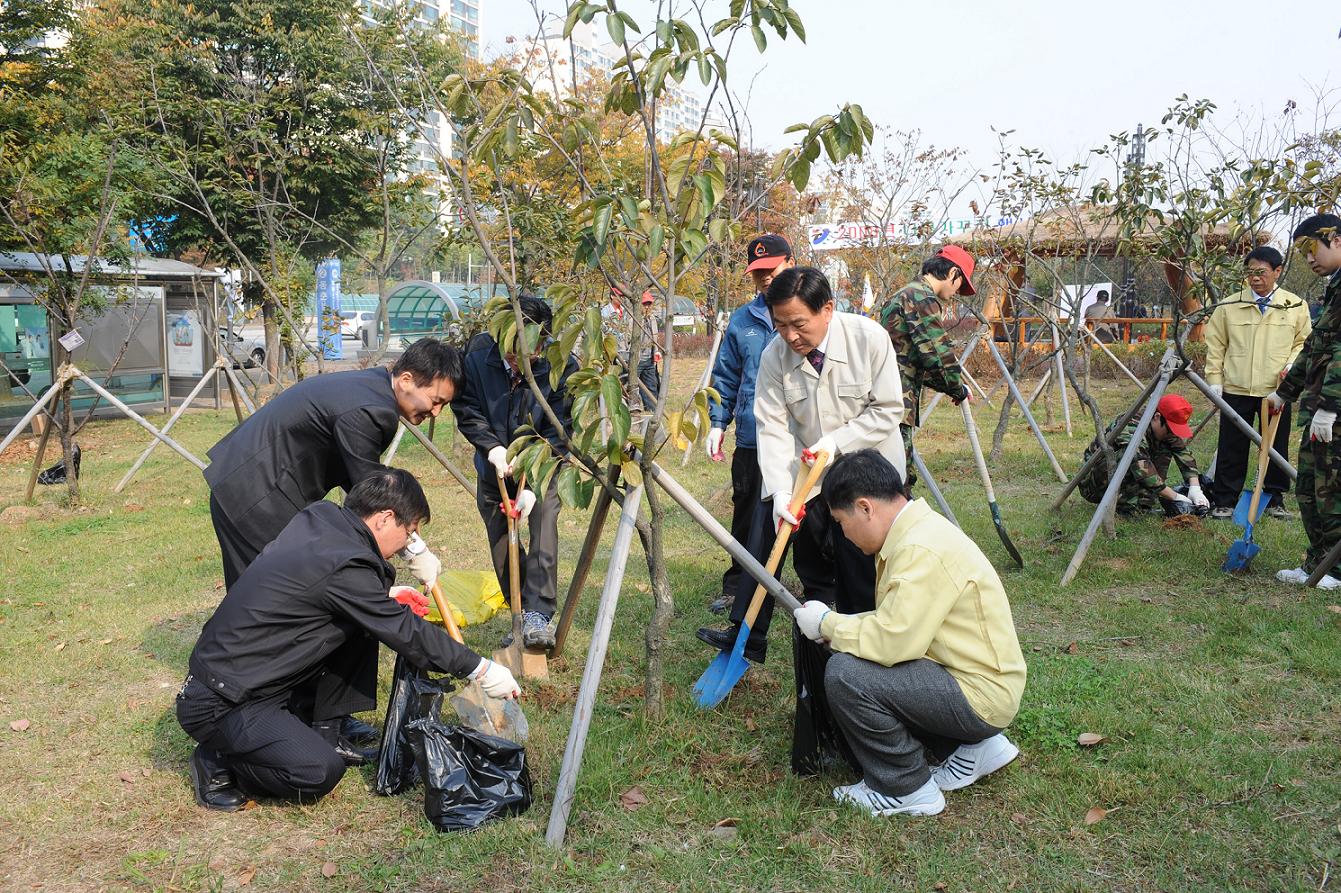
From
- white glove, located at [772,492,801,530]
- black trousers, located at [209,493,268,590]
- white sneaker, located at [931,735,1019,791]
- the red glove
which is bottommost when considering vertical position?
white sneaker, located at [931,735,1019,791]

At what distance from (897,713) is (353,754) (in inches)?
78.0

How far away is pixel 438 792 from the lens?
3.11 metres

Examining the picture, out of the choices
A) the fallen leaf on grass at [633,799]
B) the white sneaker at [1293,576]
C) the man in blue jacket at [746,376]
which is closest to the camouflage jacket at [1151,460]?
the white sneaker at [1293,576]

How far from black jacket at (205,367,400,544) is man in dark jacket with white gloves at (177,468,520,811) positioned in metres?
0.57

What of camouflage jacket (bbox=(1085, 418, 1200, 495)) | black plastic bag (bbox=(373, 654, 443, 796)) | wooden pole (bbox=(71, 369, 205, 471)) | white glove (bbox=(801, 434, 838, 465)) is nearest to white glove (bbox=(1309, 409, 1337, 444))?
camouflage jacket (bbox=(1085, 418, 1200, 495))

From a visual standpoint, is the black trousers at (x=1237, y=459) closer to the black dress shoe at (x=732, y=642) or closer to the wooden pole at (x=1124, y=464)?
the wooden pole at (x=1124, y=464)

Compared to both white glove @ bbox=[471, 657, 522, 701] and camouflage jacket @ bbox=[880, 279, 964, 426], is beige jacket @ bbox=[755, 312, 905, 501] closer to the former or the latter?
camouflage jacket @ bbox=[880, 279, 964, 426]

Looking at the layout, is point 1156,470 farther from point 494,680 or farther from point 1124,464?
point 494,680

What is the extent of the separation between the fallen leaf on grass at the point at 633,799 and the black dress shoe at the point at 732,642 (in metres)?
0.86

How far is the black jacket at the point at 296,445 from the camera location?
3.93m

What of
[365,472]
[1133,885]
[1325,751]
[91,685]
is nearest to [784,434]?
[365,472]

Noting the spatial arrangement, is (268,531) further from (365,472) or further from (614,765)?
(614,765)

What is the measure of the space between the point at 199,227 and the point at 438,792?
13978 millimetres

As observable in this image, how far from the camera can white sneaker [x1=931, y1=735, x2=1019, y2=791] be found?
→ 10.6 ft
